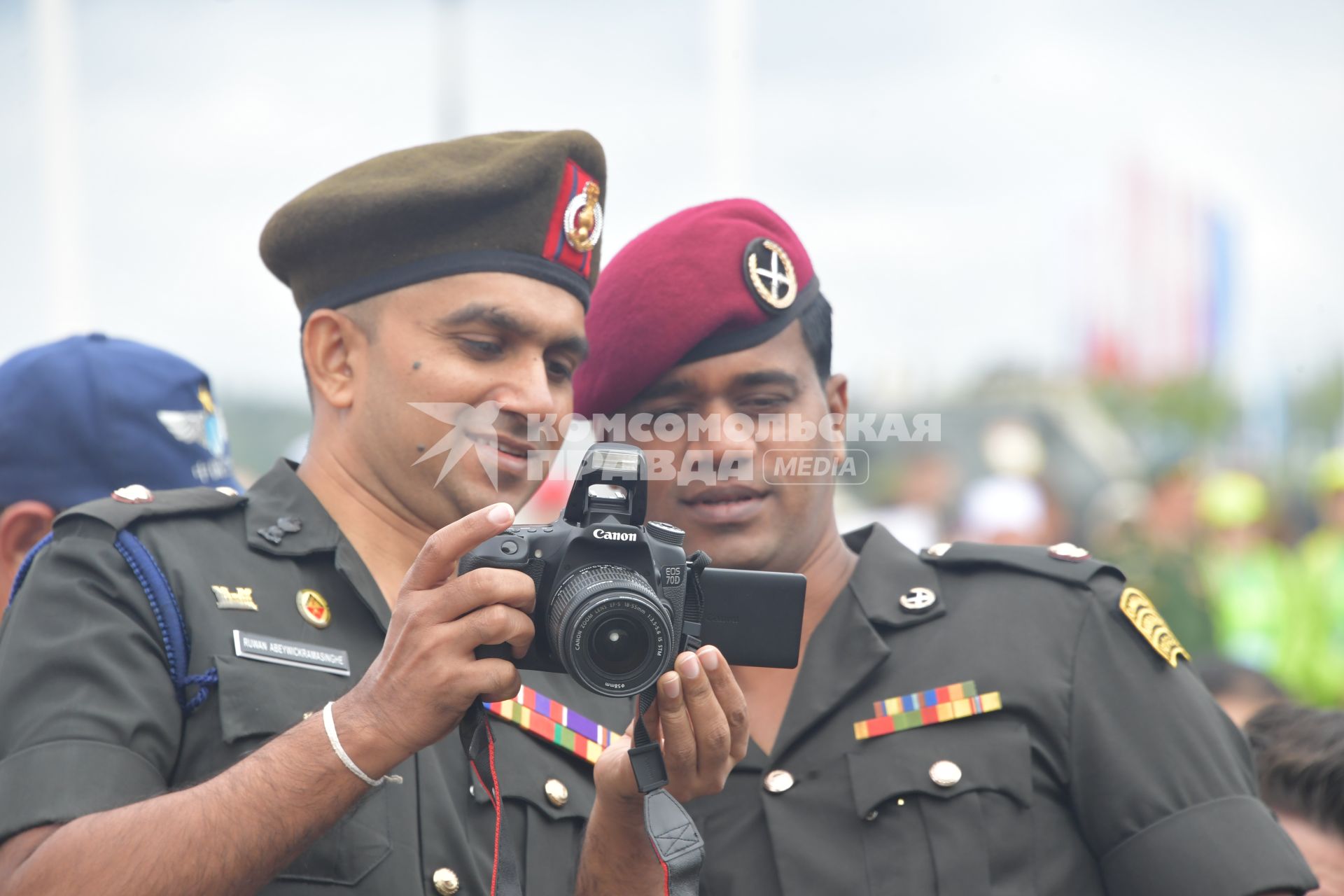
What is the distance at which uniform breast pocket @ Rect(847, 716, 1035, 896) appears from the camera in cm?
281

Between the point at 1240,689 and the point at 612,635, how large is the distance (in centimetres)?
312

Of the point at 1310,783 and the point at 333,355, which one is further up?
the point at 333,355

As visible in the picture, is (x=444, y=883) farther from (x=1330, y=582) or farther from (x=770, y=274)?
(x=1330, y=582)

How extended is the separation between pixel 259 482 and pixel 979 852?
1.64m

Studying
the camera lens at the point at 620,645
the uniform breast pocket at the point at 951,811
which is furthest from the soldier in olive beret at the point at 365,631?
the uniform breast pocket at the point at 951,811

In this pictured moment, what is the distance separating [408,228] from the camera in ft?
10.0

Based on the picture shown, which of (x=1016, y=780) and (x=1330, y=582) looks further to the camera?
(x=1330, y=582)

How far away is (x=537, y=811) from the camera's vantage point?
111 inches

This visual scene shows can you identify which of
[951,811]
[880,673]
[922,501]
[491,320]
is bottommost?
[922,501]

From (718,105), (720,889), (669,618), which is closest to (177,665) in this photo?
(669,618)

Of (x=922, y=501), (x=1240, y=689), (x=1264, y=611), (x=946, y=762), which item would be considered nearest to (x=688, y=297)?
(x=946, y=762)

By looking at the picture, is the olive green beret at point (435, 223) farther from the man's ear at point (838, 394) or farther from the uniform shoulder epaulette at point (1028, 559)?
the uniform shoulder epaulette at point (1028, 559)

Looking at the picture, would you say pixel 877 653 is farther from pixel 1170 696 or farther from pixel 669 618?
pixel 669 618

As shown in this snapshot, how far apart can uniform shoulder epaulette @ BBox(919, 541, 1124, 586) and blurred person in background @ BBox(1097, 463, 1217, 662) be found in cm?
385
